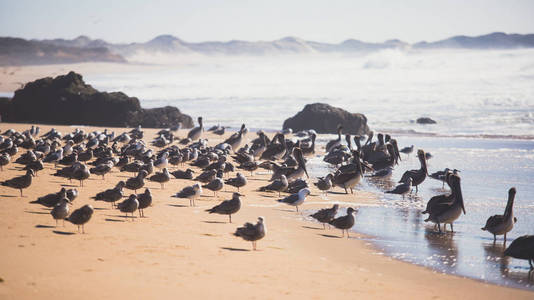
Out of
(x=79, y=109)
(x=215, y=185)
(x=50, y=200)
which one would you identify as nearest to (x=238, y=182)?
(x=215, y=185)

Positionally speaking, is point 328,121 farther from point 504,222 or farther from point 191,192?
point 504,222

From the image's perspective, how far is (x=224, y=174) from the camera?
60.3 ft

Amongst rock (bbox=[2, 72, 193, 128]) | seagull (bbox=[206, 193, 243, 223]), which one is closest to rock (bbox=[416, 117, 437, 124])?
rock (bbox=[2, 72, 193, 128])

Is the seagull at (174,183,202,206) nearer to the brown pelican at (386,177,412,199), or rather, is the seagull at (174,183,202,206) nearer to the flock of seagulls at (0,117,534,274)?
the flock of seagulls at (0,117,534,274)

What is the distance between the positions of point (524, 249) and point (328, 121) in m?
24.4

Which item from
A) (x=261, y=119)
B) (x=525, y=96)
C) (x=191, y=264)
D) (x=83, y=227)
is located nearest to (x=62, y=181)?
(x=83, y=227)

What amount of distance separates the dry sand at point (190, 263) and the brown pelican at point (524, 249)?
101cm

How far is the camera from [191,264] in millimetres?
9000

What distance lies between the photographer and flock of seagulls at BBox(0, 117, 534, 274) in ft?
38.0

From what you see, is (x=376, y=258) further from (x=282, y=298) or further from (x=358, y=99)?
(x=358, y=99)

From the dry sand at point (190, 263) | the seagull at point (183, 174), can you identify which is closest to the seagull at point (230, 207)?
the dry sand at point (190, 263)

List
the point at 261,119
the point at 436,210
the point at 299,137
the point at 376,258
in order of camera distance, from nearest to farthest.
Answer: the point at 376,258 < the point at 436,210 < the point at 299,137 < the point at 261,119

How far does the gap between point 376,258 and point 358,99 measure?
50965 millimetres

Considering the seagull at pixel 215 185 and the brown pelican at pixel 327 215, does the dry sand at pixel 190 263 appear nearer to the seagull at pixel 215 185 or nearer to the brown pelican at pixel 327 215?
the brown pelican at pixel 327 215
